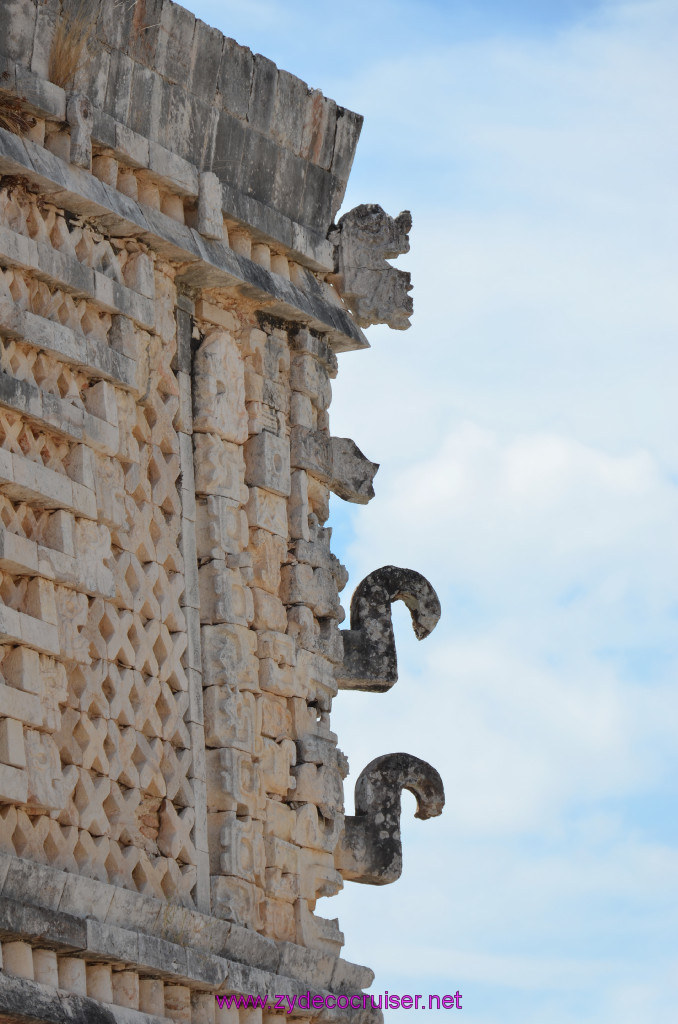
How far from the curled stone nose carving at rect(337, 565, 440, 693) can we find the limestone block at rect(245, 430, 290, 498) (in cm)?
92

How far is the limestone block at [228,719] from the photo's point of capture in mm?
8547

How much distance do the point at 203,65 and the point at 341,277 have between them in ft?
4.84

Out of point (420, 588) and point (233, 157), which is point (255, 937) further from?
point (233, 157)

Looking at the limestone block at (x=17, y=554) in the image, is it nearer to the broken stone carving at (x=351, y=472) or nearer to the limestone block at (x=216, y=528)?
the limestone block at (x=216, y=528)

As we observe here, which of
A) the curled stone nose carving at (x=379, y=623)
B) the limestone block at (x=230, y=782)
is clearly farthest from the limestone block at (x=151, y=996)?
the curled stone nose carving at (x=379, y=623)

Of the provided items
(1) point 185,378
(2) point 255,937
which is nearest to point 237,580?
(1) point 185,378

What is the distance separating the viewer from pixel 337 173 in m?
10.0

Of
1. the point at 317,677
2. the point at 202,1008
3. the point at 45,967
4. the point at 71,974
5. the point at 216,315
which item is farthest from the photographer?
the point at 317,677

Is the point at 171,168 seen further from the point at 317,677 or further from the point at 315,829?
the point at 315,829

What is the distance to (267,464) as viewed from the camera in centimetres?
927

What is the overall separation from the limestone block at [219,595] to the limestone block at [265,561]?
0.86 ft

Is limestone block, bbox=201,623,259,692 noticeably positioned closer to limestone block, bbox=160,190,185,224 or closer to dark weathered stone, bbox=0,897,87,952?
dark weathered stone, bbox=0,897,87,952

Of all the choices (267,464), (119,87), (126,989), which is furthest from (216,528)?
(126,989)

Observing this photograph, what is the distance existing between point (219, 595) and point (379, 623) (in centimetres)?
149
